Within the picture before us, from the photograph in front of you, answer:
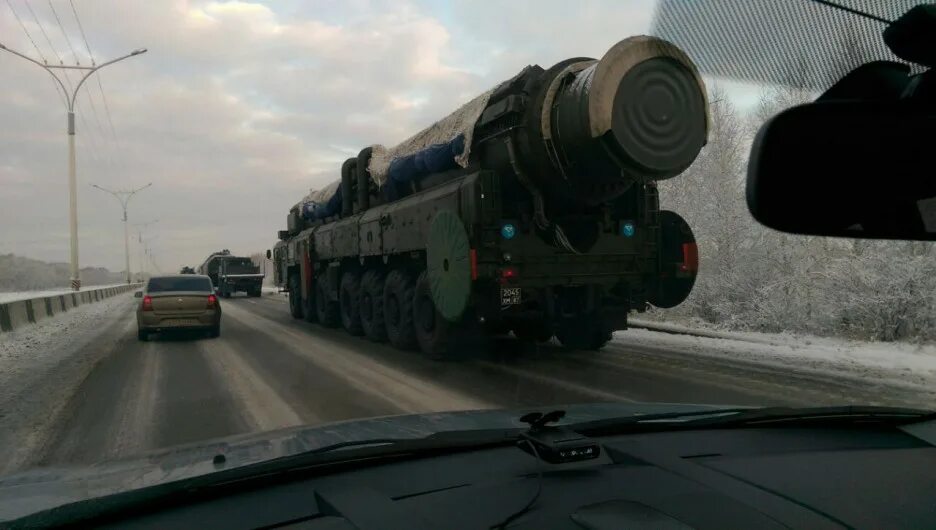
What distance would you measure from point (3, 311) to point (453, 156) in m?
11.8

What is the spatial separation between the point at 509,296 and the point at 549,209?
121 cm

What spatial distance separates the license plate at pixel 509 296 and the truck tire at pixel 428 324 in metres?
1.17

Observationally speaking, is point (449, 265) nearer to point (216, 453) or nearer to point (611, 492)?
point (216, 453)

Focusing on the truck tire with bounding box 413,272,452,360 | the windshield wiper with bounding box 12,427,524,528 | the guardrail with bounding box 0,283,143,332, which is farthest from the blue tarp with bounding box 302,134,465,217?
→ the guardrail with bounding box 0,283,143,332

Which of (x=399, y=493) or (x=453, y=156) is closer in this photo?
(x=399, y=493)

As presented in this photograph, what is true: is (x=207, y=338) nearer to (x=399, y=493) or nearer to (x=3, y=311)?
(x=3, y=311)

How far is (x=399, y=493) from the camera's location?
2182 millimetres

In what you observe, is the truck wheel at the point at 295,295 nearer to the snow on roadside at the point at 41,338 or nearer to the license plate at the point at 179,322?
the license plate at the point at 179,322

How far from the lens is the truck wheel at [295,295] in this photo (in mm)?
18344

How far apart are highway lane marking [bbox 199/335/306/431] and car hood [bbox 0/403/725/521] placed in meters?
2.80

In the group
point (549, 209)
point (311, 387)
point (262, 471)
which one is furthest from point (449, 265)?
point (262, 471)

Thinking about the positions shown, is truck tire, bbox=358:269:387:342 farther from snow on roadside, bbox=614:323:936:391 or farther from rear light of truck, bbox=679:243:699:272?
rear light of truck, bbox=679:243:699:272

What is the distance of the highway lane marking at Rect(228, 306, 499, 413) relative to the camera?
259 inches

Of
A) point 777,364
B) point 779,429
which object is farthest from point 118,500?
point 777,364
